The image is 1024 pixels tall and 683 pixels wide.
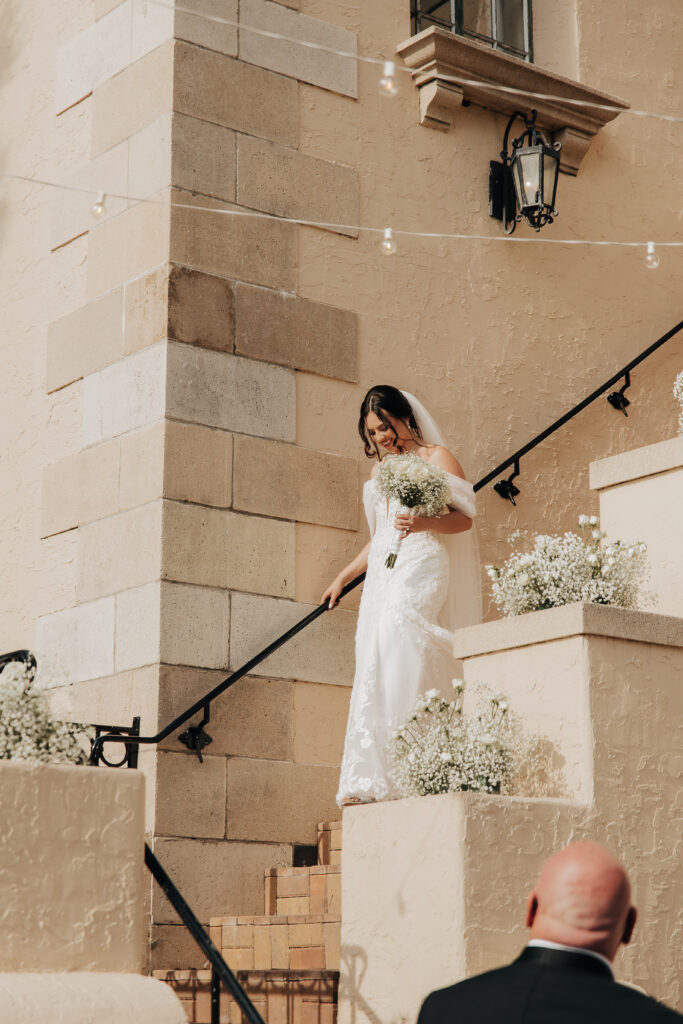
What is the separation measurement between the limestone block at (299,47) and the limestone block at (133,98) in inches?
17.2

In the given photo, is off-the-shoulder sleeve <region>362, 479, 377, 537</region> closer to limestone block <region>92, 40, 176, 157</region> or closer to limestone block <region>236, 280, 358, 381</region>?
limestone block <region>236, 280, 358, 381</region>

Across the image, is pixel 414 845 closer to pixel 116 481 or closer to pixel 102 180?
pixel 116 481

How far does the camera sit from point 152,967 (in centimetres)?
619

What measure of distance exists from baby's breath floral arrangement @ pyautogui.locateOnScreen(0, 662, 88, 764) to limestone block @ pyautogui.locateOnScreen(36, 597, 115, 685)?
1555 millimetres

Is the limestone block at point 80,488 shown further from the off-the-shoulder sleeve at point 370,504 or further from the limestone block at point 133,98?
the limestone block at point 133,98

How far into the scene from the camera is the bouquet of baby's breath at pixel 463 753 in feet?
16.3

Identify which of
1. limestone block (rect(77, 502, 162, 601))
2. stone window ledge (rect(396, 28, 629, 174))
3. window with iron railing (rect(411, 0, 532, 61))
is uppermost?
window with iron railing (rect(411, 0, 532, 61))

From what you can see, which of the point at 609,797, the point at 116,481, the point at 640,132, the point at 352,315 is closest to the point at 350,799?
the point at 609,797

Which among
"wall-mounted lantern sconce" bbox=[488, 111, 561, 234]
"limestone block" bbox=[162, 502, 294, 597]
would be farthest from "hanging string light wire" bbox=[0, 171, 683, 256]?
"limestone block" bbox=[162, 502, 294, 597]

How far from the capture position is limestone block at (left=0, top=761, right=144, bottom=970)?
4.66m

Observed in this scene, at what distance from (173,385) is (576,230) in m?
2.92

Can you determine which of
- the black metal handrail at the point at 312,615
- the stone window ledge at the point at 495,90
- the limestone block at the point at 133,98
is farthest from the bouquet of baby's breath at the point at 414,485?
the stone window ledge at the point at 495,90

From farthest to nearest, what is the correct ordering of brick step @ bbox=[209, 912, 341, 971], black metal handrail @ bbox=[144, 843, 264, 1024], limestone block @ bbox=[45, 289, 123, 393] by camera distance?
limestone block @ bbox=[45, 289, 123, 393]
brick step @ bbox=[209, 912, 341, 971]
black metal handrail @ bbox=[144, 843, 264, 1024]

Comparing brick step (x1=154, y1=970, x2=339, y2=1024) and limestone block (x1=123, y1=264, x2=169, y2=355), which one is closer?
brick step (x1=154, y1=970, x2=339, y2=1024)
